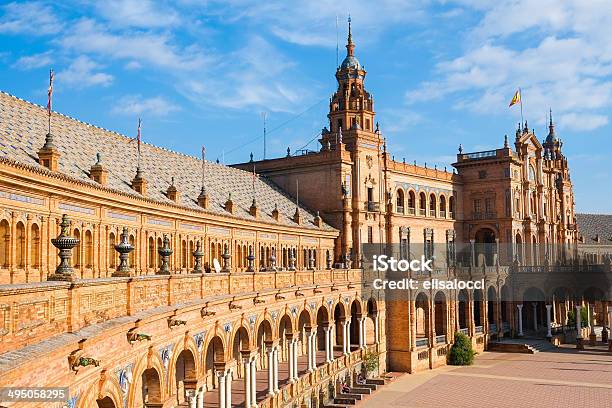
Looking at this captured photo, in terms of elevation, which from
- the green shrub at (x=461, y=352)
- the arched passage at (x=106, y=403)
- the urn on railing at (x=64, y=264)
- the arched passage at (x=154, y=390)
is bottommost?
the green shrub at (x=461, y=352)

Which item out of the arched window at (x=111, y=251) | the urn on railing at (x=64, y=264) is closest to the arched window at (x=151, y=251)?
the arched window at (x=111, y=251)

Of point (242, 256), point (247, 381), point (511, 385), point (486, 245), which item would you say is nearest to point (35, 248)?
point (247, 381)

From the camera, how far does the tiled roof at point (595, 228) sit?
396 ft

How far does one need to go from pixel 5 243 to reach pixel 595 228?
390 ft

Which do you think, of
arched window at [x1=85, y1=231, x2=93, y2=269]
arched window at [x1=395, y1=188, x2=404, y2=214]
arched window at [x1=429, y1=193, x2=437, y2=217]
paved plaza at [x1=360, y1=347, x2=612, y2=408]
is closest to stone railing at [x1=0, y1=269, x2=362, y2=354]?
arched window at [x1=85, y1=231, x2=93, y2=269]

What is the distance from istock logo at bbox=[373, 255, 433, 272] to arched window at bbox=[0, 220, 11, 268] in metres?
39.0

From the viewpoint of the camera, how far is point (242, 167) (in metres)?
70.7

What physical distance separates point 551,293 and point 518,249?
300 inches

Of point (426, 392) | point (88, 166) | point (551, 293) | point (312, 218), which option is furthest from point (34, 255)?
point (551, 293)

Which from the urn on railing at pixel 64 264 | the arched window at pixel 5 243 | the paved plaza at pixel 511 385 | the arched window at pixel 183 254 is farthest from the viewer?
the paved plaza at pixel 511 385

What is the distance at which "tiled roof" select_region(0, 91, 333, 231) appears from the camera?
2947 centimetres

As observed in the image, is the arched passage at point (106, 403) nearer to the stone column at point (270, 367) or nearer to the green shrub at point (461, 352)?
the stone column at point (270, 367)

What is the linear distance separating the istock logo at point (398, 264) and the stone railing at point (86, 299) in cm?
3317

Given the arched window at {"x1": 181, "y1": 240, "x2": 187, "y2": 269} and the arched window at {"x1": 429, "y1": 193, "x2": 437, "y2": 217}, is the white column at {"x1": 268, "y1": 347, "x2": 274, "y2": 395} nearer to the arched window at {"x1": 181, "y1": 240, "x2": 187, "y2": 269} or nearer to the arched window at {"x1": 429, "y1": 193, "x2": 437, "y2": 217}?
the arched window at {"x1": 181, "y1": 240, "x2": 187, "y2": 269}
